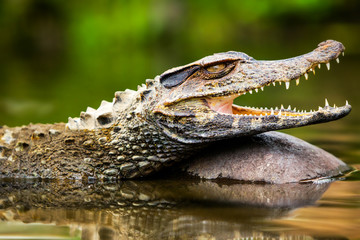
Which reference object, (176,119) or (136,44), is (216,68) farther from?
(136,44)

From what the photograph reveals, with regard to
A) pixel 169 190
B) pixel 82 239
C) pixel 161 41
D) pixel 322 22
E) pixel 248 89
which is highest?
pixel 322 22

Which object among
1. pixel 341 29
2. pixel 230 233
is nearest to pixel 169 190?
pixel 230 233

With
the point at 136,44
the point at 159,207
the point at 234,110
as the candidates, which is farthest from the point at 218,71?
the point at 136,44

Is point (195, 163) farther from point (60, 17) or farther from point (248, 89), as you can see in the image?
point (60, 17)

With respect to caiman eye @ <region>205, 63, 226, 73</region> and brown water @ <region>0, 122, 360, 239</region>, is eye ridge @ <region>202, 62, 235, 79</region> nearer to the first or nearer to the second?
caiman eye @ <region>205, 63, 226, 73</region>

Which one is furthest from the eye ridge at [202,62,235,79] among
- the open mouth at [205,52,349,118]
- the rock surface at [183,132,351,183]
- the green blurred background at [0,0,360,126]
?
the green blurred background at [0,0,360,126]

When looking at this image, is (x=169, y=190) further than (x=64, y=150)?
No
